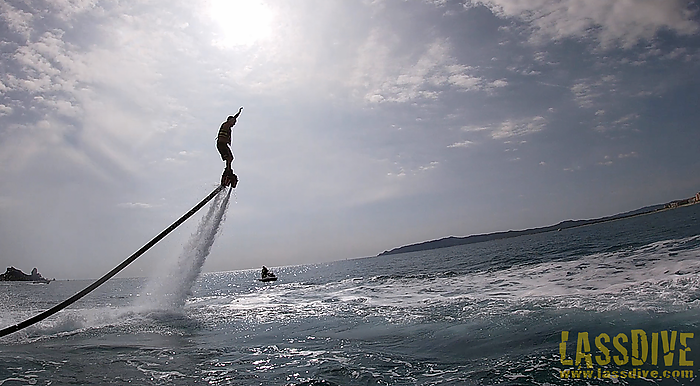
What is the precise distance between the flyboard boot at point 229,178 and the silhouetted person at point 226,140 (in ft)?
0.37

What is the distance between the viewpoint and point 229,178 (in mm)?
10727

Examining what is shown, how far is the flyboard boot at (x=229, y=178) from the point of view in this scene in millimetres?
10625

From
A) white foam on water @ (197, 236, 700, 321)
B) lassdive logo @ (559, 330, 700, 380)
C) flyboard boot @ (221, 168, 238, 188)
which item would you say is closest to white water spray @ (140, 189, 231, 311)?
white foam on water @ (197, 236, 700, 321)

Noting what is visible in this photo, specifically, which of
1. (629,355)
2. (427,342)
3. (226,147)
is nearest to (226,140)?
(226,147)

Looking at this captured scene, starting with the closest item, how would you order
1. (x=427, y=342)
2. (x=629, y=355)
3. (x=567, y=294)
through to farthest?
(x=629, y=355) → (x=427, y=342) → (x=567, y=294)

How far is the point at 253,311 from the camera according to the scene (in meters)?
21.8

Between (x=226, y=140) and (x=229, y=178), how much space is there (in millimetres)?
1040

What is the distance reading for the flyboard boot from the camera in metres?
10.6

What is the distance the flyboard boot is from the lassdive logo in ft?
28.6

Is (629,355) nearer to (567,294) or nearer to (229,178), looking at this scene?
(567,294)

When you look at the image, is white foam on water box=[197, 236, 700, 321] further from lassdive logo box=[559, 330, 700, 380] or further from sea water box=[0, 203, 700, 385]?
lassdive logo box=[559, 330, 700, 380]

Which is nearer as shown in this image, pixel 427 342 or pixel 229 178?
pixel 229 178

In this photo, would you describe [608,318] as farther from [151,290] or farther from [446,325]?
[151,290]

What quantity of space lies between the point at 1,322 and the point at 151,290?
752 centimetres
